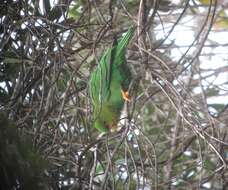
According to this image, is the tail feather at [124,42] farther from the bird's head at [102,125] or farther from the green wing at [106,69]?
the bird's head at [102,125]

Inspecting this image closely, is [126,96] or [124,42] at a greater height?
[124,42]

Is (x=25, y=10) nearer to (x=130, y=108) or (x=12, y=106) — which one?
(x=12, y=106)

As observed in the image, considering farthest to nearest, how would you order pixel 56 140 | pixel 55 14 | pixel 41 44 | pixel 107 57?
pixel 55 14 < pixel 41 44 < pixel 56 140 < pixel 107 57

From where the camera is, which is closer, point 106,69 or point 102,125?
point 106,69

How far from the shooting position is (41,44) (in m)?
1.52

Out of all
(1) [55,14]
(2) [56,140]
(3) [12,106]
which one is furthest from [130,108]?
(1) [55,14]

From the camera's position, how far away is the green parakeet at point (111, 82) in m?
1.25

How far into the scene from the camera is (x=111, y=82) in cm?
129

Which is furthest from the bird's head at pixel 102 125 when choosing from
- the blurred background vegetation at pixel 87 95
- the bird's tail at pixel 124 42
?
the bird's tail at pixel 124 42

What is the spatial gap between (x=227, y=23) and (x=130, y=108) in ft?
2.67

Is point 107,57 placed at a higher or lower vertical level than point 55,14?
lower

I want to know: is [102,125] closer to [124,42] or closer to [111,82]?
[111,82]

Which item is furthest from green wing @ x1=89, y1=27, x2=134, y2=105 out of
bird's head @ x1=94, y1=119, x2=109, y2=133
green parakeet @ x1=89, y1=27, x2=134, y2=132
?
bird's head @ x1=94, y1=119, x2=109, y2=133

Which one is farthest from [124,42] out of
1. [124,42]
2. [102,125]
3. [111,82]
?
[102,125]
